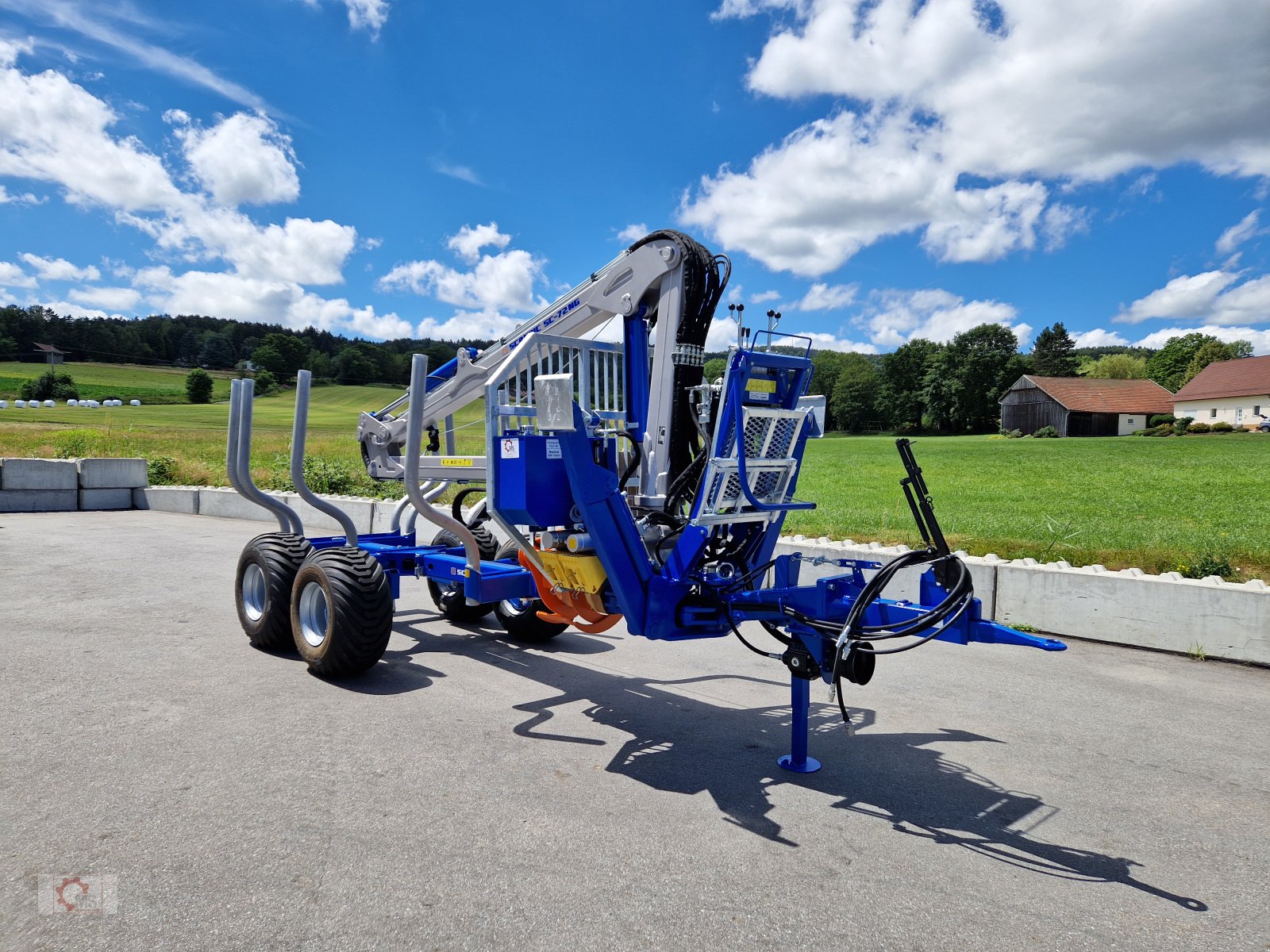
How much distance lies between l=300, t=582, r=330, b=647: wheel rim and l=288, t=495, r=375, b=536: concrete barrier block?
25.0 ft

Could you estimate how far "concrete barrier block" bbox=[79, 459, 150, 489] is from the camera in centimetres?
1881

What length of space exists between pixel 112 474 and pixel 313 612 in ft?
49.2

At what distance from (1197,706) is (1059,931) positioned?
371cm

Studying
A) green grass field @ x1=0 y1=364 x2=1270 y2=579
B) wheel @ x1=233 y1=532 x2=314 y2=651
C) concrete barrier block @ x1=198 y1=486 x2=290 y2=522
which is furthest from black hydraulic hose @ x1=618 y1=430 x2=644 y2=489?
concrete barrier block @ x1=198 y1=486 x2=290 y2=522

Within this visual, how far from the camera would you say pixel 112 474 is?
19.1 metres

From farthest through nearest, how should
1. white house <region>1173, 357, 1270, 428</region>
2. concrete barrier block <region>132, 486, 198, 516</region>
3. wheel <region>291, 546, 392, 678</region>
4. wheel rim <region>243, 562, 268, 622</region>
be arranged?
1. white house <region>1173, 357, 1270, 428</region>
2. concrete barrier block <region>132, 486, 198, 516</region>
3. wheel rim <region>243, 562, 268, 622</region>
4. wheel <region>291, 546, 392, 678</region>

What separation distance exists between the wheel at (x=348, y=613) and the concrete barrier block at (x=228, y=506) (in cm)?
1169

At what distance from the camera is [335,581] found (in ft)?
21.5

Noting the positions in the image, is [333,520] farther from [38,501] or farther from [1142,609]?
[1142,609]

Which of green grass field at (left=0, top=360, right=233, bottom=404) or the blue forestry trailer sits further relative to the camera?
green grass field at (left=0, top=360, right=233, bottom=404)

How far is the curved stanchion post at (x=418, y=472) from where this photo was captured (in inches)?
256

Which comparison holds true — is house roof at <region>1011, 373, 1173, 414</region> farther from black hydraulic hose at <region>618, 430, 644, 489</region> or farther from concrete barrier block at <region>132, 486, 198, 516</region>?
black hydraulic hose at <region>618, 430, 644, 489</region>

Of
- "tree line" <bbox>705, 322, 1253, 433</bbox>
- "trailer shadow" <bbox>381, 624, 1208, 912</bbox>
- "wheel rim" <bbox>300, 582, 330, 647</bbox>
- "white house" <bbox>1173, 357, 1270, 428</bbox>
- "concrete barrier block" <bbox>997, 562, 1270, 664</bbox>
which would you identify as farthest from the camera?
"tree line" <bbox>705, 322, 1253, 433</bbox>

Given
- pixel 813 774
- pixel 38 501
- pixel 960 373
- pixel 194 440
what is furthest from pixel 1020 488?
pixel 960 373
